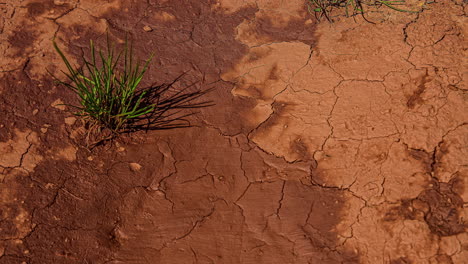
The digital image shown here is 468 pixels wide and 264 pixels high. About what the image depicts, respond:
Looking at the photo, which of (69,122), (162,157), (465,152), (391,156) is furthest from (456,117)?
(69,122)

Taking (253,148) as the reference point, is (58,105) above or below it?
below

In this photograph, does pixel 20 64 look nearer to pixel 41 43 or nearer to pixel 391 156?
pixel 41 43

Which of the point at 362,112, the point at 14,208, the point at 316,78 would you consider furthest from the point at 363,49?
the point at 14,208

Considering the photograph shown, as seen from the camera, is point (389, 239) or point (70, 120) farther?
point (70, 120)

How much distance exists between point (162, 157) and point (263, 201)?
739mm

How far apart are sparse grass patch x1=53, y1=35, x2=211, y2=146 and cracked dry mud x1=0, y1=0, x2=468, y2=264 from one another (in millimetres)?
98

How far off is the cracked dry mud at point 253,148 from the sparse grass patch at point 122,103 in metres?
0.10

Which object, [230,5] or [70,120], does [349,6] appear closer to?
[230,5]

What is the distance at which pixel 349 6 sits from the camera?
3.71m

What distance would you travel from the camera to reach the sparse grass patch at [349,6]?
3.64 meters

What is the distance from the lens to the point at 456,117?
9.59 ft

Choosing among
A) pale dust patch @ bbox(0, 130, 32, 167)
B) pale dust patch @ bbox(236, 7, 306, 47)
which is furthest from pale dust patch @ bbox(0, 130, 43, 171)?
pale dust patch @ bbox(236, 7, 306, 47)

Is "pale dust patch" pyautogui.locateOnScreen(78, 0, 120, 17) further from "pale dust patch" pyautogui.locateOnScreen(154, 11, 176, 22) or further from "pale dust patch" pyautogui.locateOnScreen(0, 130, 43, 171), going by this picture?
"pale dust patch" pyautogui.locateOnScreen(0, 130, 43, 171)

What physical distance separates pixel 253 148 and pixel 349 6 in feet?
5.52
